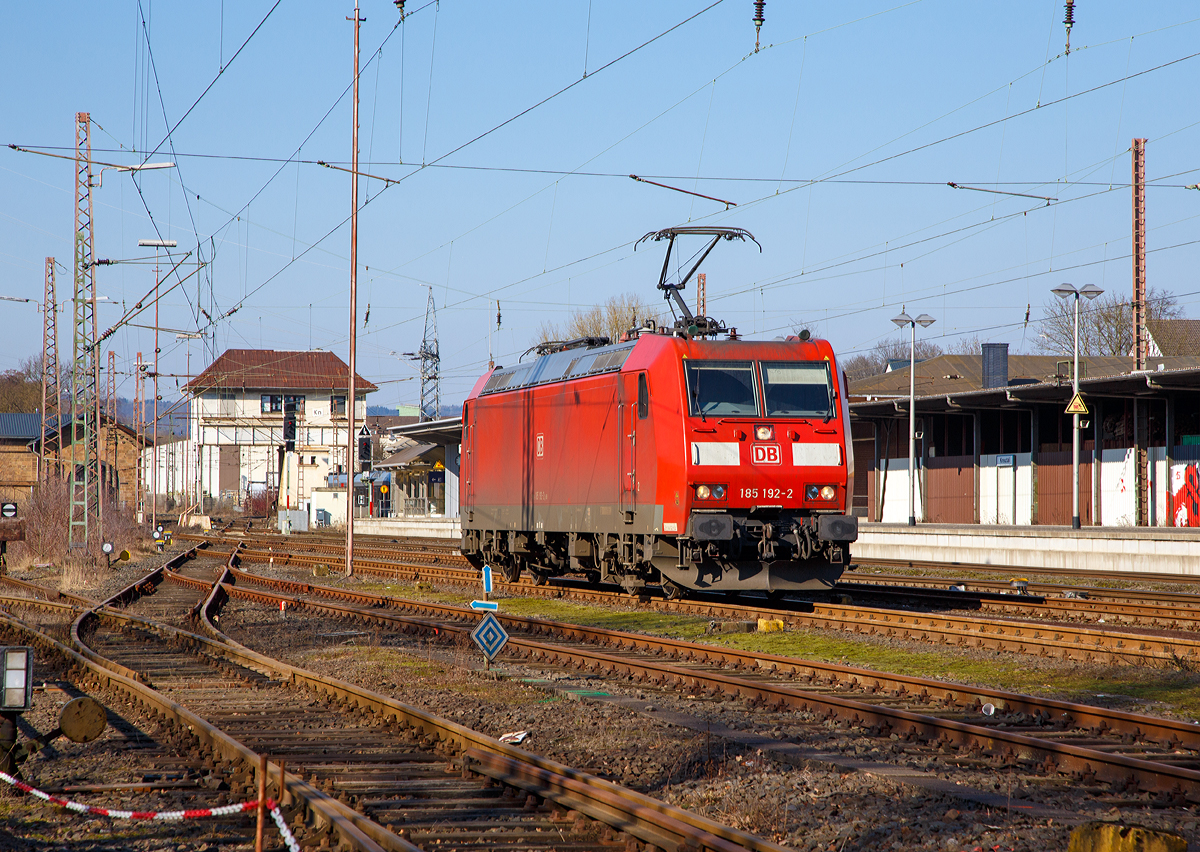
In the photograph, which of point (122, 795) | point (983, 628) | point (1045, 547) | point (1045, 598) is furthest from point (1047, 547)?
point (122, 795)

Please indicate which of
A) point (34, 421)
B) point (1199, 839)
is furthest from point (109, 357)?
point (1199, 839)

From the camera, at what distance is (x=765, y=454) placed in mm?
15977

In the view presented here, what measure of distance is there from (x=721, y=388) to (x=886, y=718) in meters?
7.74

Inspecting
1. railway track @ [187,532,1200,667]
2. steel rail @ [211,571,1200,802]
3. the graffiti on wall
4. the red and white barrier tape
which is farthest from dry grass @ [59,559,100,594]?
the graffiti on wall

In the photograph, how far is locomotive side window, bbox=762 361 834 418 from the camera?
1625cm

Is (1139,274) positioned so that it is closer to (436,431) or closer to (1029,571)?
(1029,571)

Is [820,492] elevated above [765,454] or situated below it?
below

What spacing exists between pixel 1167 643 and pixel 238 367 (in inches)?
3209

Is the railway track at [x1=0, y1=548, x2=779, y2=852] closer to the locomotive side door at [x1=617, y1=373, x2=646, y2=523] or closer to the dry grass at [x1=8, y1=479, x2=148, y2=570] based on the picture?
the locomotive side door at [x1=617, y1=373, x2=646, y2=523]

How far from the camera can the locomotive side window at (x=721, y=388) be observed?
626 inches

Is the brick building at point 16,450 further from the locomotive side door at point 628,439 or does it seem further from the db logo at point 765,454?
the db logo at point 765,454

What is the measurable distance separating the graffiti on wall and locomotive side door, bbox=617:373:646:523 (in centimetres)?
1934

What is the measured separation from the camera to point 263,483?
86750 millimetres

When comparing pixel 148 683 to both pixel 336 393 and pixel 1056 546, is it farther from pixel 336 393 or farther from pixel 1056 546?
pixel 336 393
